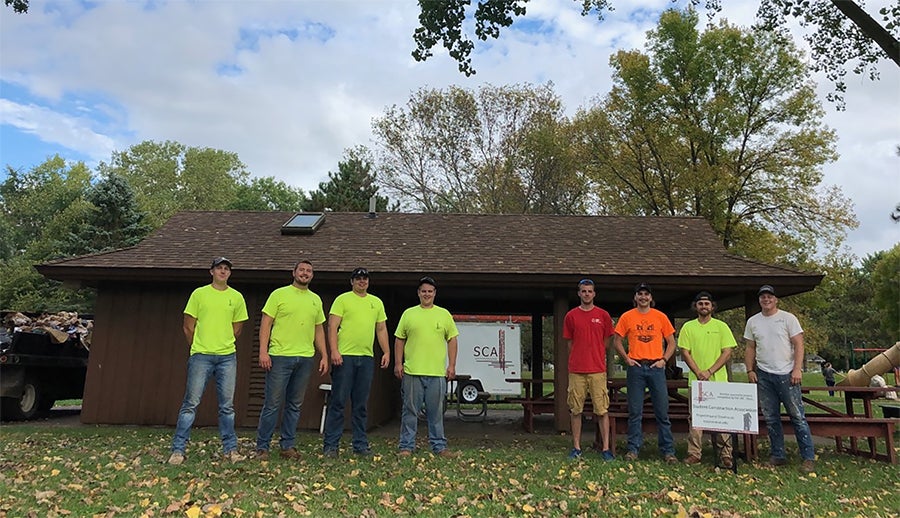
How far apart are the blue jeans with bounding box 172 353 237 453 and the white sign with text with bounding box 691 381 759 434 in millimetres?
4424

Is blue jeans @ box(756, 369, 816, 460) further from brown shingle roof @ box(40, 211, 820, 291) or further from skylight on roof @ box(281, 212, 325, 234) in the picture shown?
skylight on roof @ box(281, 212, 325, 234)

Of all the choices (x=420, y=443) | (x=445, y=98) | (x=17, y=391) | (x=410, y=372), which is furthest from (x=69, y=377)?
(x=445, y=98)

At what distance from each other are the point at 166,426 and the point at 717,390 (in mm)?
7638

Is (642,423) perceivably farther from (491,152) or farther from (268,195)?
(268,195)

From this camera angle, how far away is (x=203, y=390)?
5457 millimetres

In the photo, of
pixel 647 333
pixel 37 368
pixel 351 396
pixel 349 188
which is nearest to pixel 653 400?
pixel 647 333

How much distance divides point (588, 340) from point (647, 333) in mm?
611

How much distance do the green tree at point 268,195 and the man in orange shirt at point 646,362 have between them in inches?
1688

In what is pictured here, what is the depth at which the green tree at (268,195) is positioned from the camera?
46.6 metres

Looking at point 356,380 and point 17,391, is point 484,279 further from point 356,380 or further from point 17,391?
point 17,391

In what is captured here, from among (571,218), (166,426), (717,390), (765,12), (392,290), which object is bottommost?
(166,426)

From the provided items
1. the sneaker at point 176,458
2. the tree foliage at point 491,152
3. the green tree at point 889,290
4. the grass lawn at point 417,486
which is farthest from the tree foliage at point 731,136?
the sneaker at point 176,458

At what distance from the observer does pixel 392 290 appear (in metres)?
10.0

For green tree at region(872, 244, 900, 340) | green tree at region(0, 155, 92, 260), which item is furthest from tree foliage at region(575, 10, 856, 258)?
green tree at region(0, 155, 92, 260)
